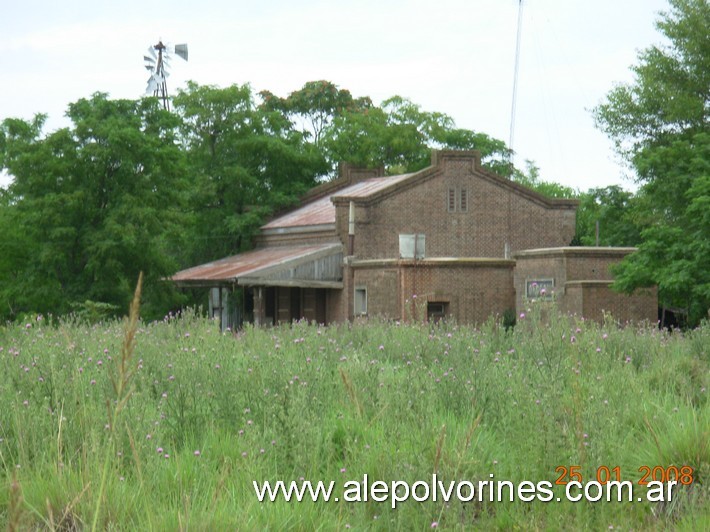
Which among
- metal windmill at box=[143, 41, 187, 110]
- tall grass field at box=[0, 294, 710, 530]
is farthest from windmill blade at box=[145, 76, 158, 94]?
tall grass field at box=[0, 294, 710, 530]

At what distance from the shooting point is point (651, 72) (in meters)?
51.0

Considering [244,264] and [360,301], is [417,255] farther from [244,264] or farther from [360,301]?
[244,264]

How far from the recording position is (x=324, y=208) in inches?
1945

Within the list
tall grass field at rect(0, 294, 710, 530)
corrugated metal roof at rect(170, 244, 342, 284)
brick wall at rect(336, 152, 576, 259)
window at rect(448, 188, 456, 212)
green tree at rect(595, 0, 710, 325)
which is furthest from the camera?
window at rect(448, 188, 456, 212)

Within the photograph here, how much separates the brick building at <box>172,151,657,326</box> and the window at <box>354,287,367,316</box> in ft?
0.16

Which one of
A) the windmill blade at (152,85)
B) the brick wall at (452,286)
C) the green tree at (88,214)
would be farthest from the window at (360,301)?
the windmill blade at (152,85)

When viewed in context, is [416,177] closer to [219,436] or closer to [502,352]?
[502,352]

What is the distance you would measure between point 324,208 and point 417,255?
19.6 ft

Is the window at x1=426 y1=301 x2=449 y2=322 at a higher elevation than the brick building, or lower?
lower

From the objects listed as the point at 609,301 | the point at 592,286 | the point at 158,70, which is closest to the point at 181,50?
the point at 158,70

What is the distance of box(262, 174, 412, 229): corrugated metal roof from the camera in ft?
152

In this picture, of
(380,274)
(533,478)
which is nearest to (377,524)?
(533,478)
